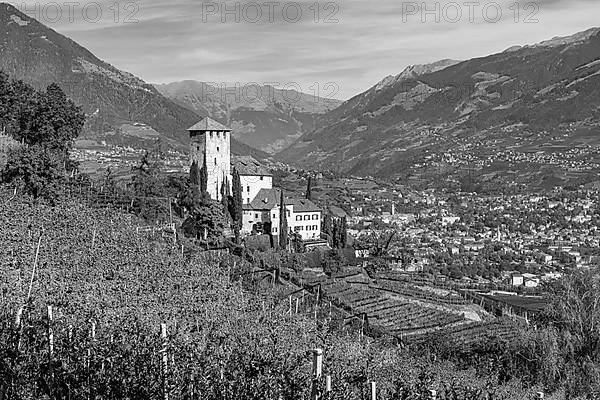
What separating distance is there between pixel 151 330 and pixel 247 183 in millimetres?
35284

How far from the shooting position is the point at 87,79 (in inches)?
5881

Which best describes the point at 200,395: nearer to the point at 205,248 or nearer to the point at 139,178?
the point at 205,248

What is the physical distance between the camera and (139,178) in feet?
126

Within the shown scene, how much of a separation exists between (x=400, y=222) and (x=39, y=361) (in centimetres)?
8488

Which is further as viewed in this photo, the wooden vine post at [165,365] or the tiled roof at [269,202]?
the tiled roof at [269,202]

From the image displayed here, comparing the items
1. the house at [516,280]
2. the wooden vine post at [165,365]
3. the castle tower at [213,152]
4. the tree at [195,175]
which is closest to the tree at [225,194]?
the castle tower at [213,152]

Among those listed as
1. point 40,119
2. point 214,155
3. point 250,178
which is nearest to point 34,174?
point 40,119

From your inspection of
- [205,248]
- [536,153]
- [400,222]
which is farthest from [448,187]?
[205,248]

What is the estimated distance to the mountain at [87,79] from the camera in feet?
434

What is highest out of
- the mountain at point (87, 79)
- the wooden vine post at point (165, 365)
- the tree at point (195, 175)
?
the mountain at point (87, 79)

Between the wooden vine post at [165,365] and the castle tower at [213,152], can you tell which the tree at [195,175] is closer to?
the castle tower at [213,152]

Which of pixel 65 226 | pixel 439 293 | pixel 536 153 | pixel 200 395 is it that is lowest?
pixel 439 293

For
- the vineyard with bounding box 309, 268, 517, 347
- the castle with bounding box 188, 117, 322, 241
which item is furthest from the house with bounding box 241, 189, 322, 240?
the vineyard with bounding box 309, 268, 517, 347

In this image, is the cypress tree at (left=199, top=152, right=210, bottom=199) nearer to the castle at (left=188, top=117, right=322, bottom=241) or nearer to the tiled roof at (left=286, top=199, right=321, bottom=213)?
the castle at (left=188, top=117, right=322, bottom=241)
